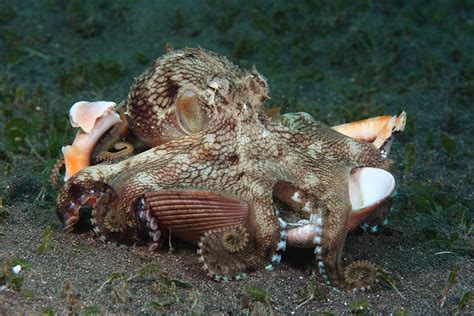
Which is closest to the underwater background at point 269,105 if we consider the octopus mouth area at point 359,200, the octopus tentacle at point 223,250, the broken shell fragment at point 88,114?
the octopus tentacle at point 223,250

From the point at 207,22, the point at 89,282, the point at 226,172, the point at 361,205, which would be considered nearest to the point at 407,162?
the point at 361,205

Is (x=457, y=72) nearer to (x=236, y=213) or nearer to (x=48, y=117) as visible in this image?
(x=48, y=117)

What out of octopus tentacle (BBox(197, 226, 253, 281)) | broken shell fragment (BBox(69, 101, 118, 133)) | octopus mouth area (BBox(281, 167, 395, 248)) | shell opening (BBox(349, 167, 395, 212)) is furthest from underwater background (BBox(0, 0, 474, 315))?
broken shell fragment (BBox(69, 101, 118, 133))

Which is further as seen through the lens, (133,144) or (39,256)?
(133,144)

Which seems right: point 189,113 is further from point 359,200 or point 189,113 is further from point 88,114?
A: point 359,200

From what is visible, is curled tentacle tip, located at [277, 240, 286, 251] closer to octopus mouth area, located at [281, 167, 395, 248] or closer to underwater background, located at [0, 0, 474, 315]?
octopus mouth area, located at [281, 167, 395, 248]

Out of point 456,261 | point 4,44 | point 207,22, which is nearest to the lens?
point 456,261

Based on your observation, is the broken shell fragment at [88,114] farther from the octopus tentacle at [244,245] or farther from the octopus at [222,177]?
the octopus tentacle at [244,245]

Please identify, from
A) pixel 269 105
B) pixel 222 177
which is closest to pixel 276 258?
pixel 222 177

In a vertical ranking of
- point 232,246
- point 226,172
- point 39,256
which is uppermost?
point 226,172
